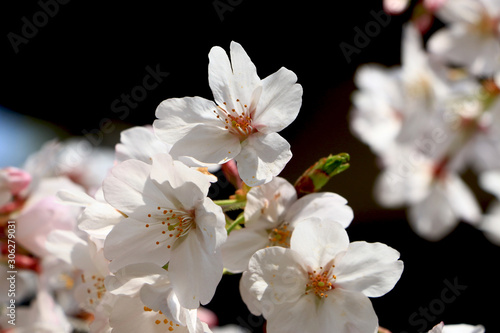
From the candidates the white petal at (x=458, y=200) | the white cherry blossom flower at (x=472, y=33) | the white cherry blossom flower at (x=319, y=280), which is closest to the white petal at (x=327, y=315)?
the white cherry blossom flower at (x=319, y=280)

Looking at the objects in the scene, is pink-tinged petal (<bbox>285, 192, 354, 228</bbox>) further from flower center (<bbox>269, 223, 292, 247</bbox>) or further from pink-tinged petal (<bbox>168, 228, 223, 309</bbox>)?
pink-tinged petal (<bbox>168, 228, 223, 309</bbox>)

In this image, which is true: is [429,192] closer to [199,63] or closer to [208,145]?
[199,63]

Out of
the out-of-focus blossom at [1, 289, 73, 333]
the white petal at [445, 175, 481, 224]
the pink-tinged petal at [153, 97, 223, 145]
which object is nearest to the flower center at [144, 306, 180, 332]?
the pink-tinged petal at [153, 97, 223, 145]

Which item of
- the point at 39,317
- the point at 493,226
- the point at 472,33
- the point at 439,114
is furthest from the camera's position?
the point at 439,114

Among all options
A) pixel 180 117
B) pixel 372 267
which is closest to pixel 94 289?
pixel 180 117

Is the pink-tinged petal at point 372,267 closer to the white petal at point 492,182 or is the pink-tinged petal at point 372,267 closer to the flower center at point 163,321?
the flower center at point 163,321

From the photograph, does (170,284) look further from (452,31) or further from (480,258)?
(480,258)
